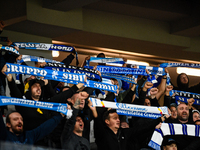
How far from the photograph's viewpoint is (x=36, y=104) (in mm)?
3648

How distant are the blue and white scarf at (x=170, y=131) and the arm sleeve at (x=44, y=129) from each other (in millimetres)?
1419

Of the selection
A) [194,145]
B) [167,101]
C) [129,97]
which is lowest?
[194,145]

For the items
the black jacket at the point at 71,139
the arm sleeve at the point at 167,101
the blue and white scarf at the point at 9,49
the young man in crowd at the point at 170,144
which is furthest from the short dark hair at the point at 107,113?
the blue and white scarf at the point at 9,49

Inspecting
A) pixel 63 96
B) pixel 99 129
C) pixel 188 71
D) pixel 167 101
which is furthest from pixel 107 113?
pixel 188 71

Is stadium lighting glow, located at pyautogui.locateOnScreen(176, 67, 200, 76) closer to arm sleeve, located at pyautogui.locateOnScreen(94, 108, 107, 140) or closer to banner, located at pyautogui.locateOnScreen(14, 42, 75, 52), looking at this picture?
banner, located at pyautogui.locateOnScreen(14, 42, 75, 52)

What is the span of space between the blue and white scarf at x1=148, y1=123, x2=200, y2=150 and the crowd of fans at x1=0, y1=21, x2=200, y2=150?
0.09 meters

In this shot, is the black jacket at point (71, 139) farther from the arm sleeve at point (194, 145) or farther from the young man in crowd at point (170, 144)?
the arm sleeve at point (194, 145)

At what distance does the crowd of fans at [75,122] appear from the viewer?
358 cm

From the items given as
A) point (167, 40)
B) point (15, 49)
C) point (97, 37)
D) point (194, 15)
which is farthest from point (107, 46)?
point (15, 49)

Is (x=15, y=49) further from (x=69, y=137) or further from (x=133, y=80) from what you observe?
(x=133, y=80)

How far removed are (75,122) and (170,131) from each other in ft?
4.76

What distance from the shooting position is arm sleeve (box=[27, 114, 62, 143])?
11.6ft

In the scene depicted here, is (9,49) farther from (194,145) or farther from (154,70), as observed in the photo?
(194,145)

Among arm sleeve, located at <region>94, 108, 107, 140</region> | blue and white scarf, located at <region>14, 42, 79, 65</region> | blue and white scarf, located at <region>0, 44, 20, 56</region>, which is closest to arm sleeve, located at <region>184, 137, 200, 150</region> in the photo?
arm sleeve, located at <region>94, 108, 107, 140</region>
